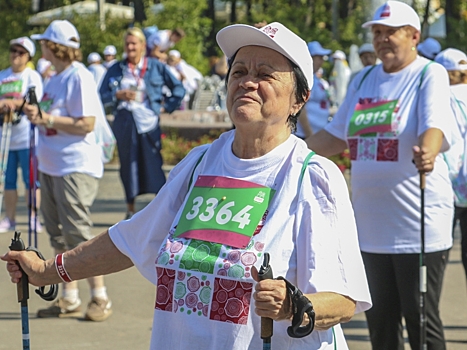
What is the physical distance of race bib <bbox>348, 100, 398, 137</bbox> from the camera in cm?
504

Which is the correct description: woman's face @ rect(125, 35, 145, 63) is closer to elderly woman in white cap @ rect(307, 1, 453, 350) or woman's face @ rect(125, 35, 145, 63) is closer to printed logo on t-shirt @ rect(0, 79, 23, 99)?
printed logo on t-shirt @ rect(0, 79, 23, 99)

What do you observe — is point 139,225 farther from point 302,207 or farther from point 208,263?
point 302,207

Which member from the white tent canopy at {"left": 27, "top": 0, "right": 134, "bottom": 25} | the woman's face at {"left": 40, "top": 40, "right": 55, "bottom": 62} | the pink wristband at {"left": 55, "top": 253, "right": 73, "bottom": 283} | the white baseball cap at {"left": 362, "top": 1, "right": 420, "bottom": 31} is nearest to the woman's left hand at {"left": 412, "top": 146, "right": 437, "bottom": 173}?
the white baseball cap at {"left": 362, "top": 1, "right": 420, "bottom": 31}

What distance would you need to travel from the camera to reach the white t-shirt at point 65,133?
7.06m

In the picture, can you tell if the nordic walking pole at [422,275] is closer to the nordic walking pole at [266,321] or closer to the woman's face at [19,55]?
the nordic walking pole at [266,321]

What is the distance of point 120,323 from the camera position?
7.10m

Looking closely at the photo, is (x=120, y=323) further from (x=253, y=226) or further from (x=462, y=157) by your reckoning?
(x=253, y=226)

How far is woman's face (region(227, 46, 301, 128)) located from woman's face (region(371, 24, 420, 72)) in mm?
2050

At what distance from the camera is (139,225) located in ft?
11.1

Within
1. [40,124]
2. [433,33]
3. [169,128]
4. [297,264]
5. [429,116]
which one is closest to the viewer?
[297,264]

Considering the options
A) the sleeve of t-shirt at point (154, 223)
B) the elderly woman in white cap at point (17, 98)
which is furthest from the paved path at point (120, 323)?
the sleeve of t-shirt at point (154, 223)

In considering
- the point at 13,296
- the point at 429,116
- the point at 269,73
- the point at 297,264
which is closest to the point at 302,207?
the point at 297,264

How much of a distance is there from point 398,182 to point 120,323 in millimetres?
2880

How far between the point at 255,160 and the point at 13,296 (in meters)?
5.25
